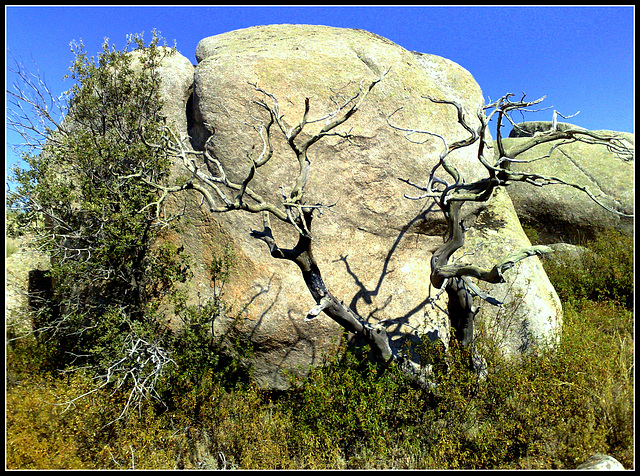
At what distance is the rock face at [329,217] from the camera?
757 cm

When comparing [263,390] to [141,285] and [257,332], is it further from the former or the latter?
[141,285]

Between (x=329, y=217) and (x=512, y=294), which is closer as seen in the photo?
(x=329, y=217)

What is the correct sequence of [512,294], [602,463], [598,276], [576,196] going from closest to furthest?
[602,463]
[512,294]
[598,276]
[576,196]

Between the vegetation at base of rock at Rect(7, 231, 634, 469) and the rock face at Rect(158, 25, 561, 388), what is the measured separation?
77 centimetres

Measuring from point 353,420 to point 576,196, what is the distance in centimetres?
1063

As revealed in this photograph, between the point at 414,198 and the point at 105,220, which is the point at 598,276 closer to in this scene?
the point at 414,198

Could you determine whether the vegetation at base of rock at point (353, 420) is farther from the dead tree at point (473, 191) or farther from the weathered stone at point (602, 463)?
the dead tree at point (473, 191)

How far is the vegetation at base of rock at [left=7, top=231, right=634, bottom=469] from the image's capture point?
5.69m

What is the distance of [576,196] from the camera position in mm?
13148

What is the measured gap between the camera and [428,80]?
9141 mm

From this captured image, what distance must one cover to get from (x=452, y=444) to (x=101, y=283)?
6082 millimetres

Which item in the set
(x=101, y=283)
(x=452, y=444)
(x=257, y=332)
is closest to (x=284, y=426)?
(x=257, y=332)

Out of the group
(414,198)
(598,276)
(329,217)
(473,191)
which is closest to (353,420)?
(414,198)

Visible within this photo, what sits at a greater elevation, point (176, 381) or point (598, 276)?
point (598, 276)
